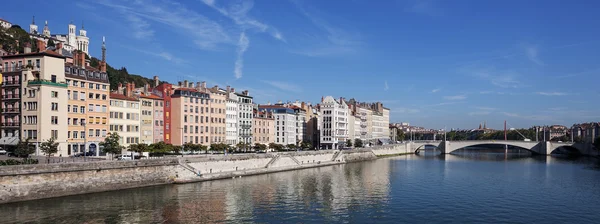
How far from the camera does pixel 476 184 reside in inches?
2512

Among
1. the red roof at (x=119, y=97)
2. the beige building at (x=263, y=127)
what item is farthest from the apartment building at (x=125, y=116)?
the beige building at (x=263, y=127)

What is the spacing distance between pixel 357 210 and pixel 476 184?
87.2 ft

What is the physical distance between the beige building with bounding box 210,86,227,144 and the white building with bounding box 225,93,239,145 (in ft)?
8.37

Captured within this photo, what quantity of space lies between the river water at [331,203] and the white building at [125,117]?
76.3 feet

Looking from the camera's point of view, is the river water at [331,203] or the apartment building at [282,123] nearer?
the river water at [331,203]

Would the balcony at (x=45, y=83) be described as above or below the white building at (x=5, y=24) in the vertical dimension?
below

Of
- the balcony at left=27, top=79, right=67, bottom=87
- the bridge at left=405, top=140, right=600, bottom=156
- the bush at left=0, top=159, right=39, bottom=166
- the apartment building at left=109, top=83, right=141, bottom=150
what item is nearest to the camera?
the bush at left=0, top=159, right=39, bottom=166

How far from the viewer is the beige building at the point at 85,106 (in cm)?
6681

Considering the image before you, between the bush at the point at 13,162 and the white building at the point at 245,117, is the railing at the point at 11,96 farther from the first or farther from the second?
the white building at the point at 245,117

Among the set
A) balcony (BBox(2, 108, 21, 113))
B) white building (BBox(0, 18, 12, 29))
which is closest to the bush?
balcony (BBox(2, 108, 21, 113))

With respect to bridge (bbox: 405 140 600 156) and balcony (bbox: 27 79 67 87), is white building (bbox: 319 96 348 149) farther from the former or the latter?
balcony (bbox: 27 79 67 87)

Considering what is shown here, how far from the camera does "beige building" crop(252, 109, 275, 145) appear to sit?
4405 inches

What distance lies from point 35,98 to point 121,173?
18.9 meters

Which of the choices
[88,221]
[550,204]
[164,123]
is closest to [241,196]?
[88,221]
